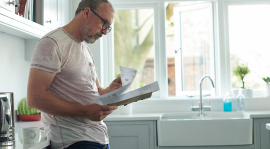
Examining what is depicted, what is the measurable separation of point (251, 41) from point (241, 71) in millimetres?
414

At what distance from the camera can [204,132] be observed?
7.88 ft

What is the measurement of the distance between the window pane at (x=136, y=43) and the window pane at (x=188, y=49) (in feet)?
0.71

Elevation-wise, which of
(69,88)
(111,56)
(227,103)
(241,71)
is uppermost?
(111,56)

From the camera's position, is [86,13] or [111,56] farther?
[111,56]

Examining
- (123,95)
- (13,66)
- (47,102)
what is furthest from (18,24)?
(123,95)

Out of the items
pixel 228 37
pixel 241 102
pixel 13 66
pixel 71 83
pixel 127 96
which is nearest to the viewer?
pixel 127 96

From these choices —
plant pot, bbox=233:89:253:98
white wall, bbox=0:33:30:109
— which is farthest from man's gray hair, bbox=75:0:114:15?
plant pot, bbox=233:89:253:98

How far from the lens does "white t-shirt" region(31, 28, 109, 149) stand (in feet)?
3.81

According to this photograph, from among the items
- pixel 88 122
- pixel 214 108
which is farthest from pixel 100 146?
pixel 214 108

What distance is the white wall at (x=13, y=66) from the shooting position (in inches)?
80.3

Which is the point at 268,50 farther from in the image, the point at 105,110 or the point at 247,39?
the point at 105,110

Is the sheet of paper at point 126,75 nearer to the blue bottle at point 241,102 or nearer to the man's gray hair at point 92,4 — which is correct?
the man's gray hair at point 92,4

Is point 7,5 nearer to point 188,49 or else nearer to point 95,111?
point 95,111

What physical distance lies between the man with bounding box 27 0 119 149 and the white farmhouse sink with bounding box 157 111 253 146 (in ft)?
3.85
